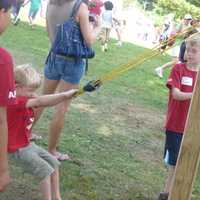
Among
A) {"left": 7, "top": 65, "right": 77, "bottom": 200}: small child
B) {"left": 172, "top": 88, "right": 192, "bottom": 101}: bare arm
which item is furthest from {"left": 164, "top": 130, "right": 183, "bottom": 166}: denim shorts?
{"left": 7, "top": 65, "right": 77, "bottom": 200}: small child

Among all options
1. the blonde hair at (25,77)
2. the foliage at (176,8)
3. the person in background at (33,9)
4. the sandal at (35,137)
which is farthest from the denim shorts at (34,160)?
the foliage at (176,8)

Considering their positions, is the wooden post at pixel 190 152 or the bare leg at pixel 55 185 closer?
the wooden post at pixel 190 152

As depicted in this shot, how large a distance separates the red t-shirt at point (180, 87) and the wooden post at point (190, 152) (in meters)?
1.03

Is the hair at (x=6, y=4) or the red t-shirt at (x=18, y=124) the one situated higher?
the hair at (x=6, y=4)

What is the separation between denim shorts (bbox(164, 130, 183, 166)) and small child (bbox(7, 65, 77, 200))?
106 cm

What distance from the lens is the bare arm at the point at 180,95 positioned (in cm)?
354

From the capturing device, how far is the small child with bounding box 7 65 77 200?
2994 mm

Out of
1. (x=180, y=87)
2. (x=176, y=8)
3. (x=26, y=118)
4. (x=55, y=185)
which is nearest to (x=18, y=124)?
(x=26, y=118)

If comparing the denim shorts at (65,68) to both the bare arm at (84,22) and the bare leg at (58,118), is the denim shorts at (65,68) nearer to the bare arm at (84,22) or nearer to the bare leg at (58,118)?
the bare leg at (58,118)

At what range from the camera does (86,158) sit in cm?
458

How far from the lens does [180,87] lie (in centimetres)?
365

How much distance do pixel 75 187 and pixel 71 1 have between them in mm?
1469

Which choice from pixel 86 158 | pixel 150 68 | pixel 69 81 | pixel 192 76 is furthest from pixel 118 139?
pixel 150 68

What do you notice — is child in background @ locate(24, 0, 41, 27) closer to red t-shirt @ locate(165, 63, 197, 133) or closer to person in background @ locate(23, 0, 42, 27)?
person in background @ locate(23, 0, 42, 27)
